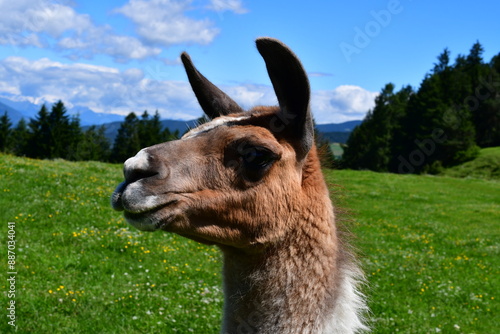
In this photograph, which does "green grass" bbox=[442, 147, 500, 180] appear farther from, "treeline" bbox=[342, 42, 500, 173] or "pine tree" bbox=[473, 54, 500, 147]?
"pine tree" bbox=[473, 54, 500, 147]

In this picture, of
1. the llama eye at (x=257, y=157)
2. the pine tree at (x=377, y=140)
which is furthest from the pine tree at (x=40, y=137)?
the llama eye at (x=257, y=157)

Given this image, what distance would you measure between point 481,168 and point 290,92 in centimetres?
5921

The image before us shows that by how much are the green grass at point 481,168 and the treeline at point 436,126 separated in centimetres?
180

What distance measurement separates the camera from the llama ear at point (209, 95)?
11.7 feet

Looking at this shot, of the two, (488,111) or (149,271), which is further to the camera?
(488,111)

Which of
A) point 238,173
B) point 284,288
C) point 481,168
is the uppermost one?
point 238,173

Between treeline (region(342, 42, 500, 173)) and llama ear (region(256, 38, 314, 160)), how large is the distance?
192ft

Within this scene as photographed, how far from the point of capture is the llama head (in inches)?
104

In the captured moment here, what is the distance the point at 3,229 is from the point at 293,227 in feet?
27.5

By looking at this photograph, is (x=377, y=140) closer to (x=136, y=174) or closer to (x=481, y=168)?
(x=481, y=168)

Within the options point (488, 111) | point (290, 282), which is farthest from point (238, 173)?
point (488, 111)

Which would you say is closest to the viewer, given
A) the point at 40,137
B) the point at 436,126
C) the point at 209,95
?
the point at 209,95

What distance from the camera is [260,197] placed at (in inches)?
116

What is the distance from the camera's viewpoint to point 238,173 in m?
2.92
